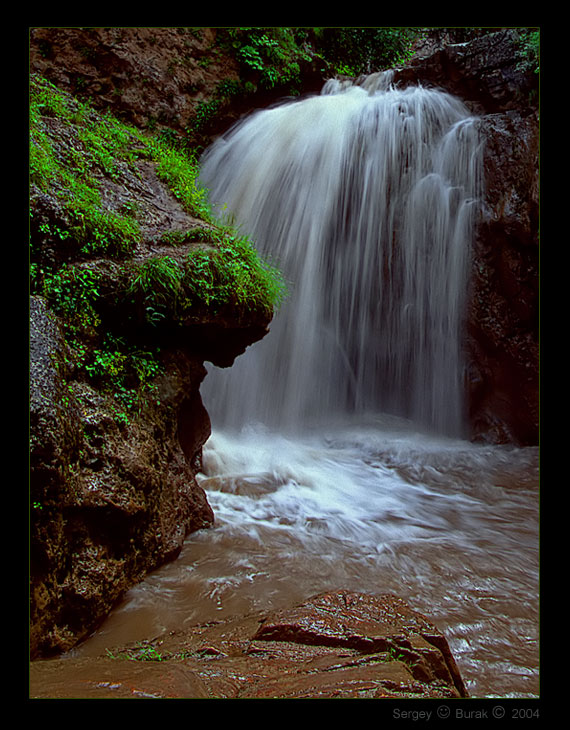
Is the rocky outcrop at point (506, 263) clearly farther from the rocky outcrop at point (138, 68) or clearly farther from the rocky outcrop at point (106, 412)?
the rocky outcrop at point (138, 68)

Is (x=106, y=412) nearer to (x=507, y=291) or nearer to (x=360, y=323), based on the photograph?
(x=360, y=323)

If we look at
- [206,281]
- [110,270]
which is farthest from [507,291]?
[110,270]

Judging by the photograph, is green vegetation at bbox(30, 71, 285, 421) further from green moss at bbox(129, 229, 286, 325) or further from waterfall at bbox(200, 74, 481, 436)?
waterfall at bbox(200, 74, 481, 436)

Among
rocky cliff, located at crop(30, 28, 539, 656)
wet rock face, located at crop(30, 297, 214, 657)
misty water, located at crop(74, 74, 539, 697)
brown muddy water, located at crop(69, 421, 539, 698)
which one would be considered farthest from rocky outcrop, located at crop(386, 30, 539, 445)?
wet rock face, located at crop(30, 297, 214, 657)

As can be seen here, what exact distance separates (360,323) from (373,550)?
538cm

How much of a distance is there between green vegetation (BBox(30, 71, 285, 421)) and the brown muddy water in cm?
122

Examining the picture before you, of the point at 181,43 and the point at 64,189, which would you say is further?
the point at 181,43

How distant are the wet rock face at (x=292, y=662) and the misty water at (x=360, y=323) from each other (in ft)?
6.52

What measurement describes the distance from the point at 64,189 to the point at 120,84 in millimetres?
5536

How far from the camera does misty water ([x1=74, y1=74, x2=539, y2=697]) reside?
503 cm

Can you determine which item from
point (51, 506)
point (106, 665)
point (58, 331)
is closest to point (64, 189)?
point (58, 331)

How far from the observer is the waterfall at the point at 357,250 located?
7.48 m
